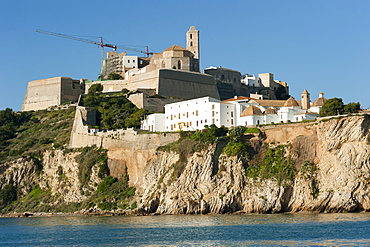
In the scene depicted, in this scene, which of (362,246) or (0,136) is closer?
(362,246)

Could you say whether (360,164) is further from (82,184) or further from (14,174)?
(14,174)

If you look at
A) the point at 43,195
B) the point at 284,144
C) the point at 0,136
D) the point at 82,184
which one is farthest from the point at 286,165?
the point at 0,136

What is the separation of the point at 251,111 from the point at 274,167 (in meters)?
9.63

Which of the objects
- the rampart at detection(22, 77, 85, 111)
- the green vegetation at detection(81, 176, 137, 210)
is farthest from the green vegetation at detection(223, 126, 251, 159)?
the rampart at detection(22, 77, 85, 111)

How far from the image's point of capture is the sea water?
135 feet

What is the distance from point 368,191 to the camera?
55.6 m

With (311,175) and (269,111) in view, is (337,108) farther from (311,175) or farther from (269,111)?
(311,175)

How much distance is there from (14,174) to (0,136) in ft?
37.4

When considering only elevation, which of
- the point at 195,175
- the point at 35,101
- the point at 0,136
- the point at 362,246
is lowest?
the point at 362,246

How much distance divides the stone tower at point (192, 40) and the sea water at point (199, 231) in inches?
1604

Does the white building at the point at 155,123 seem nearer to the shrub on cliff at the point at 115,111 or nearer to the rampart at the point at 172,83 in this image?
the shrub on cliff at the point at 115,111

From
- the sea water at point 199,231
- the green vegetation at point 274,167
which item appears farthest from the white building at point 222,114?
the sea water at point 199,231

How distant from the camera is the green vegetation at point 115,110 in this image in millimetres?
74500

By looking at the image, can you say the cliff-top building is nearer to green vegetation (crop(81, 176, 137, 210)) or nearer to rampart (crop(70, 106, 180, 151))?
rampart (crop(70, 106, 180, 151))
